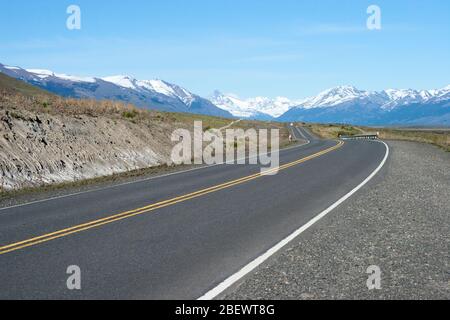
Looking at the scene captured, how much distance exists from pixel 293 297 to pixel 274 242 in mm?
2464

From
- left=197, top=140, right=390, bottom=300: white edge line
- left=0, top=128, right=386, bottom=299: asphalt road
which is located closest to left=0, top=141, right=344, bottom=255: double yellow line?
left=0, top=128, right=386, bottom=299: asphalt road

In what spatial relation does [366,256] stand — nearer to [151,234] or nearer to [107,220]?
[151,234]

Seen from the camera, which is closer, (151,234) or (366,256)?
(366,256)

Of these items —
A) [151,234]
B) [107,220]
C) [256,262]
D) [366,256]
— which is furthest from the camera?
[107,220]

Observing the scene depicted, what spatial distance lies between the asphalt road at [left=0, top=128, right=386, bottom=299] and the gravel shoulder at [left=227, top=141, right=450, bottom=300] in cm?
56

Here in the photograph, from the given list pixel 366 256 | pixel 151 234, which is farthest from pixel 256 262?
pixel 151 234

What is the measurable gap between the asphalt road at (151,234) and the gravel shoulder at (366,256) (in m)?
Result: 0.56

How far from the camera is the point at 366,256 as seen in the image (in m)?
7.27

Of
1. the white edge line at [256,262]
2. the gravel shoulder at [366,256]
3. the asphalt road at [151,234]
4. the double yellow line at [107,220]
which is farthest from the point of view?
the double yellow line at [107,220]

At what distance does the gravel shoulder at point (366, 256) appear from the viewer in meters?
5.81

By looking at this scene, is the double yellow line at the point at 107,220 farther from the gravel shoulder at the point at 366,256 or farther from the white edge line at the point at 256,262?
the gravel shoulder at the point at 366,256

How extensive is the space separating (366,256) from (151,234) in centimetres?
369

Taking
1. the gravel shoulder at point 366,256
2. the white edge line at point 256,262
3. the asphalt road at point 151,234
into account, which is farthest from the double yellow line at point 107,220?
the gravel shoulder at point 366,256
